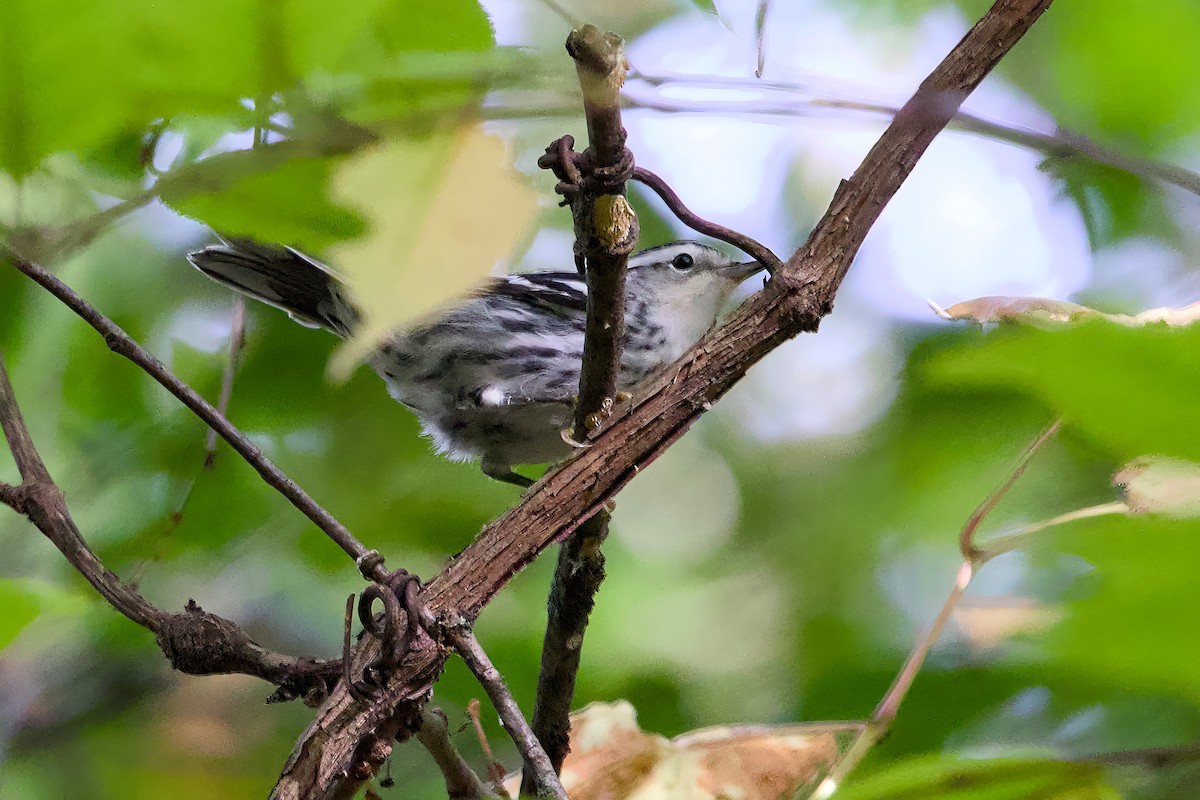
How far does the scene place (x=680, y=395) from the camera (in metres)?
0.35

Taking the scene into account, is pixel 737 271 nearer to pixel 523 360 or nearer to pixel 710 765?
pixel 523 360

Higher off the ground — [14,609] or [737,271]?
[737,271]

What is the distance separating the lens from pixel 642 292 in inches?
30.2

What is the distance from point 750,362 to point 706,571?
31 centimetres

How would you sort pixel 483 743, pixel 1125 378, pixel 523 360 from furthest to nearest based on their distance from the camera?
pixel 523 360 → pixel 483 743 → pixel 1125 378

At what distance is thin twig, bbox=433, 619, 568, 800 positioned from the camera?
0.93ft

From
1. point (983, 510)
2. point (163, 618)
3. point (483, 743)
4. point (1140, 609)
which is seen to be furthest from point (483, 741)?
point (1140, 609)

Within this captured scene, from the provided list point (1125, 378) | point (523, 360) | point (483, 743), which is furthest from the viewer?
point (523, 360)

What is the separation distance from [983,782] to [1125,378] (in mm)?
115

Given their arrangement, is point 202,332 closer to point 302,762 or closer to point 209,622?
point 209,622

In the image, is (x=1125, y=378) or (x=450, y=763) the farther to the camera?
(x=450, y=763)

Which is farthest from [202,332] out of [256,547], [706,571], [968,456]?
[968,456]

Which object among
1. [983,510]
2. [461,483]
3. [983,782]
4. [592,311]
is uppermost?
[461,483]

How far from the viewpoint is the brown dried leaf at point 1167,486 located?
0.22m
